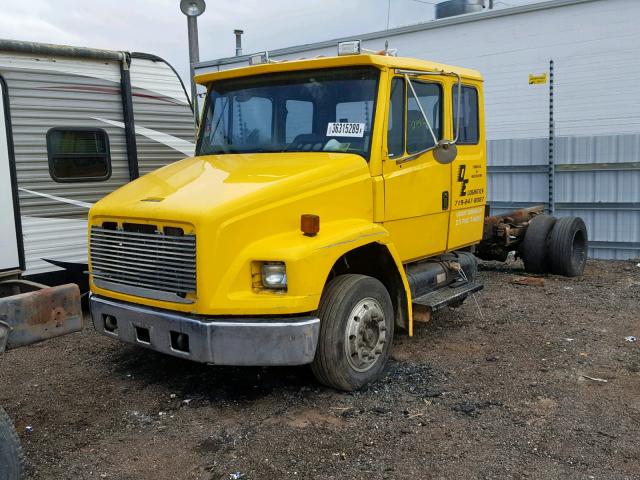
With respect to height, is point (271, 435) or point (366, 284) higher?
point (366, 284)


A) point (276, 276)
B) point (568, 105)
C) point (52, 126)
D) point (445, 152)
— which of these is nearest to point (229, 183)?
point (276, 276)

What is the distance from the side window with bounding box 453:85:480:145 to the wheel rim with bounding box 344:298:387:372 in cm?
219

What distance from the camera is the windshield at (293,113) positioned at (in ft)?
17.0

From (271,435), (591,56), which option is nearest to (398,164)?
(271,435)

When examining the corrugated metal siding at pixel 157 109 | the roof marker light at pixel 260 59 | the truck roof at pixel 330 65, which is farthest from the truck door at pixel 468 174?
the corrugated metal siding at pixel 157 109

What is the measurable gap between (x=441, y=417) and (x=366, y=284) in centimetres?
111

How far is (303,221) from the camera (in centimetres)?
446

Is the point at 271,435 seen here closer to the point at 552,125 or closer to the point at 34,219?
the point at 34,219

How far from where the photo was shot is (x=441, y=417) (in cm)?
446

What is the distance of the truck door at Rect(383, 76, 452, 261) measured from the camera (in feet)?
17.4

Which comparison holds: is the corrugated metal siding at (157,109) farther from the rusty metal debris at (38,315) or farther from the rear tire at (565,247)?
the rear tire at (565,247)

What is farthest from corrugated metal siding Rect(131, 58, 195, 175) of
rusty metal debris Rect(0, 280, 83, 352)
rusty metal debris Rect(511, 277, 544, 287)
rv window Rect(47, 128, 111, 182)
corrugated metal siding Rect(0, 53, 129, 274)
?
rusty metal debris Rect(511, 277, 544, 287)

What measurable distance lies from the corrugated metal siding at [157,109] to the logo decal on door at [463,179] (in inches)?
152

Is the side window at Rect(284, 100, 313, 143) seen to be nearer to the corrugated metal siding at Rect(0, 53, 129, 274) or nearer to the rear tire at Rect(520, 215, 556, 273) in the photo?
the corrugated metal siding at Rect(0, 53, 129, 274)
